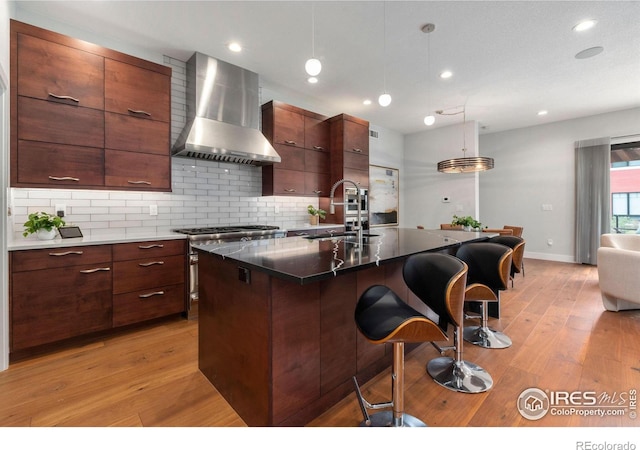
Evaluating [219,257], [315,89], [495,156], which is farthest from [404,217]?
[219,257]

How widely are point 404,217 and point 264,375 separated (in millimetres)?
6487

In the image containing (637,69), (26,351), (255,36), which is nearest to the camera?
(26,351)

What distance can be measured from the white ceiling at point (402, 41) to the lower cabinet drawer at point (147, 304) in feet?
8.61

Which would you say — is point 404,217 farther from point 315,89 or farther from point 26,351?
point 26,351

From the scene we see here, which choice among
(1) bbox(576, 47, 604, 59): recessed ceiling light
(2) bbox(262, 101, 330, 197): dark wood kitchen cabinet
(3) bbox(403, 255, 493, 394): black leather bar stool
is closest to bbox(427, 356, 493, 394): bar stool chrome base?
(3) bbox(403, 255, 493, 394): black leather bar stool

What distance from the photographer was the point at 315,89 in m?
4.40

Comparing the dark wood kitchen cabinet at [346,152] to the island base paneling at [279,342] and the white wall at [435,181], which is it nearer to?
the white wall at [435,181]

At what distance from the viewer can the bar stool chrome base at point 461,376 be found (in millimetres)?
1846

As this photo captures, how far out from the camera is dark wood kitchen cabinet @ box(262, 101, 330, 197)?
409 centimetres

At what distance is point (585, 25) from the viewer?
2.87m

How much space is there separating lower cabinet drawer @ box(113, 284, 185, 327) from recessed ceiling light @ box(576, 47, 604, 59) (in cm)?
524

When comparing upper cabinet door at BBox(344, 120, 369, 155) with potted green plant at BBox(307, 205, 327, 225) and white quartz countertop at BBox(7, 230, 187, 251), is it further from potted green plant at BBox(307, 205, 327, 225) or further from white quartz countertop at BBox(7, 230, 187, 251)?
white quartz countertop at BBox(7, 230, 187, 251)

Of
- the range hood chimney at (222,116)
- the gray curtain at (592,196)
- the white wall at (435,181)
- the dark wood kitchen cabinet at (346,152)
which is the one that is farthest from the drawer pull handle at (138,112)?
the gray curtain at (592,196)
